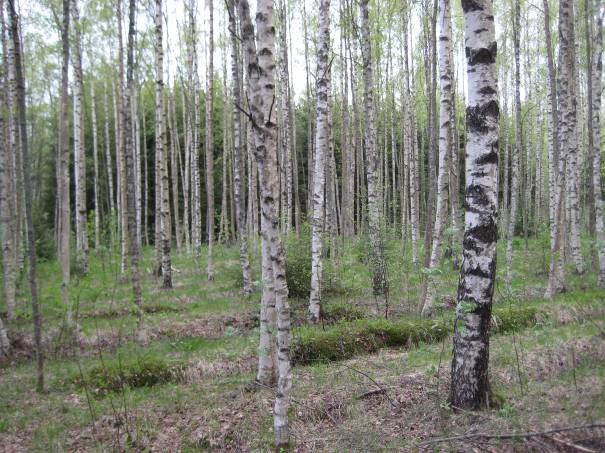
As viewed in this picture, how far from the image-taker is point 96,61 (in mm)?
19500

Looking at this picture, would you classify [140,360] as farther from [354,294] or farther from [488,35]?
[488,35]

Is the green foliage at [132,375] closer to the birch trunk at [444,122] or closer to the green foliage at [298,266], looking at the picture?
the green foliage at [298,266]

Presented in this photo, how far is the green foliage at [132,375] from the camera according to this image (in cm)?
623

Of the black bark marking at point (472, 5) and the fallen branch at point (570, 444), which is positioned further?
the black bark marking at point (472, 5)

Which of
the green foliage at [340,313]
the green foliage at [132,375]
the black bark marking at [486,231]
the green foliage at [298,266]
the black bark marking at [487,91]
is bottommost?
the green foliage at [132,375]

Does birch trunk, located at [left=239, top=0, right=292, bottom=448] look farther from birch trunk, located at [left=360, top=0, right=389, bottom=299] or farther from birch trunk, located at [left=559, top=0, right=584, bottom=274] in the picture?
birch trunk, located at [left=559, top=0, right=584, bottom=274]

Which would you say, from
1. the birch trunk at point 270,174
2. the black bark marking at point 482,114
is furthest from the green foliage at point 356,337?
the black bark marking at point 482,114

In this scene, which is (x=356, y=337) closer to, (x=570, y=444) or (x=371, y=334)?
(x=371, y=334)

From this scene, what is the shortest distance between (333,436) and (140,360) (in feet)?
11.6

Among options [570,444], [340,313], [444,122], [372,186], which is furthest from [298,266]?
[570,444]

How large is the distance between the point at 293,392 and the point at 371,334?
98.6 inches

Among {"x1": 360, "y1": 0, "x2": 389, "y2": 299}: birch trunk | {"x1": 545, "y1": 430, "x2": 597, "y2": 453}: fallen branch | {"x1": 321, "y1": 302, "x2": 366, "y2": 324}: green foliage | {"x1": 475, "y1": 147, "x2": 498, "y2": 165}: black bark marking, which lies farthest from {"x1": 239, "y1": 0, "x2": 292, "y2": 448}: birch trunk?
{"x1": 360, "y1": 0, "x2": 389, "y2": 299}: birch trunk

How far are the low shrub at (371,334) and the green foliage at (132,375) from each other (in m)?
1.92

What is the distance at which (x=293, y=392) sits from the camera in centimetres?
552
